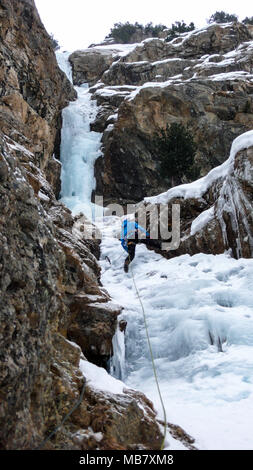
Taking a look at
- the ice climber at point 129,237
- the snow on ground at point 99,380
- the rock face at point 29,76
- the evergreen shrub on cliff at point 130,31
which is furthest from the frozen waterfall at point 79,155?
the evergreen shrub on cliff at point 130,31

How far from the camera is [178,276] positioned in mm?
8930

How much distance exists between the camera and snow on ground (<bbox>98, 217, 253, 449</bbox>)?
14.1ft

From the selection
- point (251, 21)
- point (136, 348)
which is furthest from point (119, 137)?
point (251, 21)

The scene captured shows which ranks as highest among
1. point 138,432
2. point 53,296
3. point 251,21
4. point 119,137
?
point 251,21

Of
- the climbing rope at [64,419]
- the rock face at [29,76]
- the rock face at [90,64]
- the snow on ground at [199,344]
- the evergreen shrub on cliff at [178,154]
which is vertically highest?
the rock face at [90,64]

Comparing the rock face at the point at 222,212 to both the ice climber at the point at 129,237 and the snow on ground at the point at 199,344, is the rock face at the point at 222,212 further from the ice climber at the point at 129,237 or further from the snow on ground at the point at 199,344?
the ice climber at the point at 129,237

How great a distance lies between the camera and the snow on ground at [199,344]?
4.29 meters

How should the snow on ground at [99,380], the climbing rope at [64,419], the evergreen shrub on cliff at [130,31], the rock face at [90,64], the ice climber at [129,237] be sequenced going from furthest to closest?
the evergreen shrub on cliff at [130,31]
the rock face at [90,64]
the ice climber at [129,237]
the snow on ground at [99,380]
the climbing rope at [64,419]

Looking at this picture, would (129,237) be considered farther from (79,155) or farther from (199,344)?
(79,155)

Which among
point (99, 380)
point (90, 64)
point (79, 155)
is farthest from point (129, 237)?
point (90, 64)

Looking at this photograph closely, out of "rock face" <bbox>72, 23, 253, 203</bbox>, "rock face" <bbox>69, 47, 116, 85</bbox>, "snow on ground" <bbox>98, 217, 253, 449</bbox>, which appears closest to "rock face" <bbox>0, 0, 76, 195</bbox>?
"rock face" <bbox>72, 23, 253, 203</bbox>

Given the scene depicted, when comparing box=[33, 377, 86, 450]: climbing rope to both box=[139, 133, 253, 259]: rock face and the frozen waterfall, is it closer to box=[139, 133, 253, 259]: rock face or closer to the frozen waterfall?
box=[139, 133, 253, 259]: rock face
